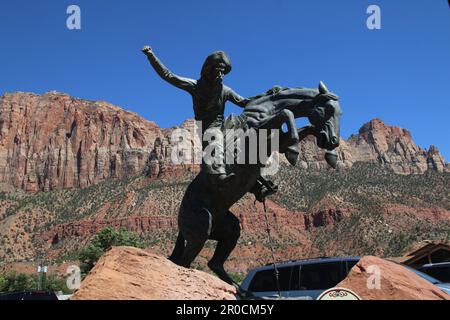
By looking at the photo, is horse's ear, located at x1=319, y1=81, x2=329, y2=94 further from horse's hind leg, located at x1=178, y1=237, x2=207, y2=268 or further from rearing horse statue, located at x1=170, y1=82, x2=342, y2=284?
horse's hind leg, located at x1=178, y1=237, x2=207, y2=268

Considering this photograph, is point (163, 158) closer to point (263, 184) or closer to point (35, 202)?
point (35, 202)

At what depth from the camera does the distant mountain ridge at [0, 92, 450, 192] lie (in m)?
171

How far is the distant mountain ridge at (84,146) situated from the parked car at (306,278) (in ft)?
487

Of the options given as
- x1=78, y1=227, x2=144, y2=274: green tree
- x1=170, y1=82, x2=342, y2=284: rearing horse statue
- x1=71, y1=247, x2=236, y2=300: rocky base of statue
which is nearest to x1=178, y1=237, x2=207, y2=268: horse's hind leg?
x1=170, y1=82, x2=342, y2=284: rearing horse statue

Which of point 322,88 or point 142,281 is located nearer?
point 142,281

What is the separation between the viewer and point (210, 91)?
7109 millimetres

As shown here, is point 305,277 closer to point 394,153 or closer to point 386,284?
point 386,284

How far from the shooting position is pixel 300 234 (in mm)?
115938

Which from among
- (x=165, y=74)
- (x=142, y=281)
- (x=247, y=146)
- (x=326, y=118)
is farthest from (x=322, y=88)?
(x=142, y=281)

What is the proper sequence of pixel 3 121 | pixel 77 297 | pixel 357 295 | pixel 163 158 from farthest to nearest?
pixel 3 121
pixel 163 158
pixel 357 295
pixel 77 297

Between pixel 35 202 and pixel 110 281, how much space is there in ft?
489

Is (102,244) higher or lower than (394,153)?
lower

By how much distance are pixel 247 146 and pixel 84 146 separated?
180 m
